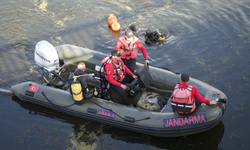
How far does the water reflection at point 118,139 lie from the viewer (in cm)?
354

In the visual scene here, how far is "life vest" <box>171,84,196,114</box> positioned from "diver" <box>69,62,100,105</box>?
50.6 inches

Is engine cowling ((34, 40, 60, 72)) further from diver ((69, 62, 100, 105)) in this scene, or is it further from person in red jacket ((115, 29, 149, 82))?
person in red jacket ((115, 29, 149, 82))

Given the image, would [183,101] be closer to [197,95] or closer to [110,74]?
[197,95]

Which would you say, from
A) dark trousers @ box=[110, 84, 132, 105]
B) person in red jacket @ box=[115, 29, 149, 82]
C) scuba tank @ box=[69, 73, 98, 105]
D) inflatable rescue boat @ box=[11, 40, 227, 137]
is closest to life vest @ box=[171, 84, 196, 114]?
inflatable rescue boat @ box=[11, 40, 227, 137]

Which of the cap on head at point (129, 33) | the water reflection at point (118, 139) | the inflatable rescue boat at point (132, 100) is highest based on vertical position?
the cap on head at point (129, 33)

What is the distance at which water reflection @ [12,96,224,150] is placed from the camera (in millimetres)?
3537

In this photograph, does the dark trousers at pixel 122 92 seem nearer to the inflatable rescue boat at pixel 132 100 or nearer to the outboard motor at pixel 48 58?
the inflatable rescue boat at pixel 132 100

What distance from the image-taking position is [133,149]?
3.51 meters

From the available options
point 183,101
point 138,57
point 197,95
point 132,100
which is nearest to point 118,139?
point 132,100

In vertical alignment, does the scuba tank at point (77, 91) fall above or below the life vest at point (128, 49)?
below

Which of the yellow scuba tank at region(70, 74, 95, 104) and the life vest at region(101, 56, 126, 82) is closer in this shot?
the yellow scuba tank at region(70, 74, 95, 104)

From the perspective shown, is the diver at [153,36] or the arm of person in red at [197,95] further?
the diver at [153,36]

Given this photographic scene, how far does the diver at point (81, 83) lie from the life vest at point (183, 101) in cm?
128

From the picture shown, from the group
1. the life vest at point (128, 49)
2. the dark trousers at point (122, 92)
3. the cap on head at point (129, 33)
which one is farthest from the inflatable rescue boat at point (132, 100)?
the cap on head at point (129, 33)
